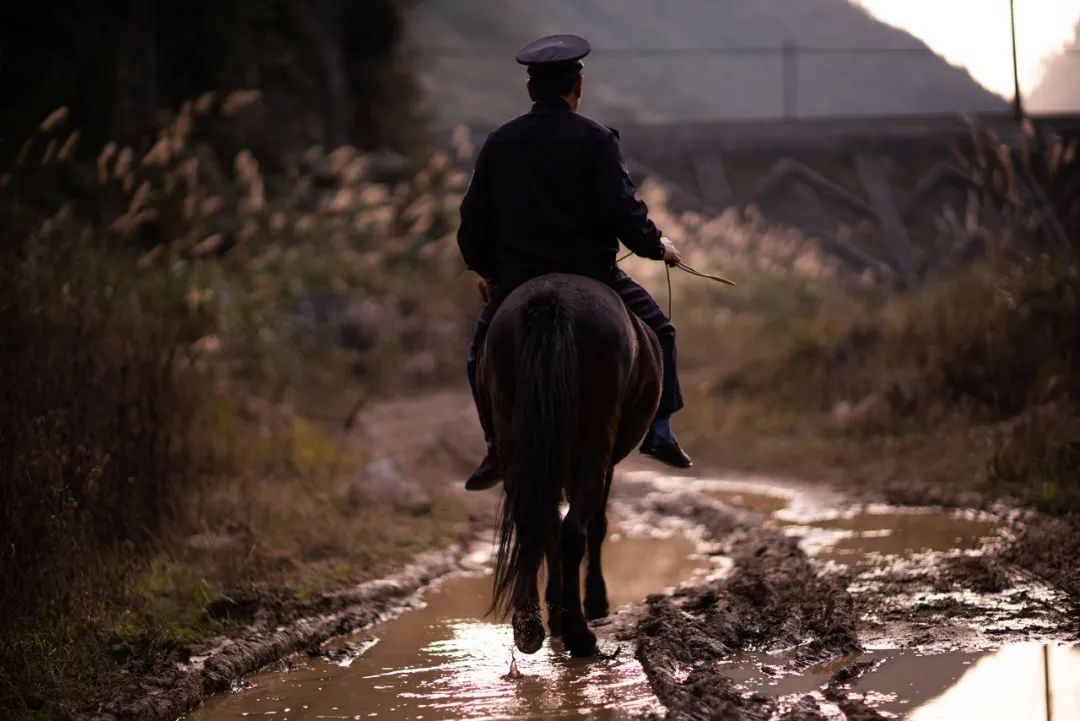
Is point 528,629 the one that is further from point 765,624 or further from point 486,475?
point 486,475

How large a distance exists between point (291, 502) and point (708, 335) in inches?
362

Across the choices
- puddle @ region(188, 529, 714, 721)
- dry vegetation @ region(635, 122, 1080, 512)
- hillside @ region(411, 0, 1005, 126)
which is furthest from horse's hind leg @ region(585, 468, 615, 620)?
hillside @ region(411, 0, 1005, 126)

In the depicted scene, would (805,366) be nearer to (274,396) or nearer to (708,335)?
(708,335)

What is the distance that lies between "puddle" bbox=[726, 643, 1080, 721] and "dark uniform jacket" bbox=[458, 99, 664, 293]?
1.73 m

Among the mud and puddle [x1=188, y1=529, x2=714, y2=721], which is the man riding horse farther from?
the mud

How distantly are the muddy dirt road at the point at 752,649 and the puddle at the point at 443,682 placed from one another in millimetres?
10

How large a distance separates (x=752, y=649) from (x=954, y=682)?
906 millimetres

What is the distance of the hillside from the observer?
204ft

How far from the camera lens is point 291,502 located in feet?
28.1

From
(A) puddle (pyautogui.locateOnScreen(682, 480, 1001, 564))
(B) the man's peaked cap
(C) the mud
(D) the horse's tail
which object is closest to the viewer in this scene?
(C) the mud

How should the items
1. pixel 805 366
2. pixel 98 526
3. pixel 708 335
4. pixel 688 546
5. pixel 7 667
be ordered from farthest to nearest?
pixel 708 335, pixel 805 366, pixel 688 546, pixel 98 526, pixel 7 667

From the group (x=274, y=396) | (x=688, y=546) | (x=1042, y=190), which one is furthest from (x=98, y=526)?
(x=1042, y=190)

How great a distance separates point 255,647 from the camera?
5.53 metres

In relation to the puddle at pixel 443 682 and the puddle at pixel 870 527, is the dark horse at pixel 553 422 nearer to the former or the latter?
the puddle at pixel 443 682
